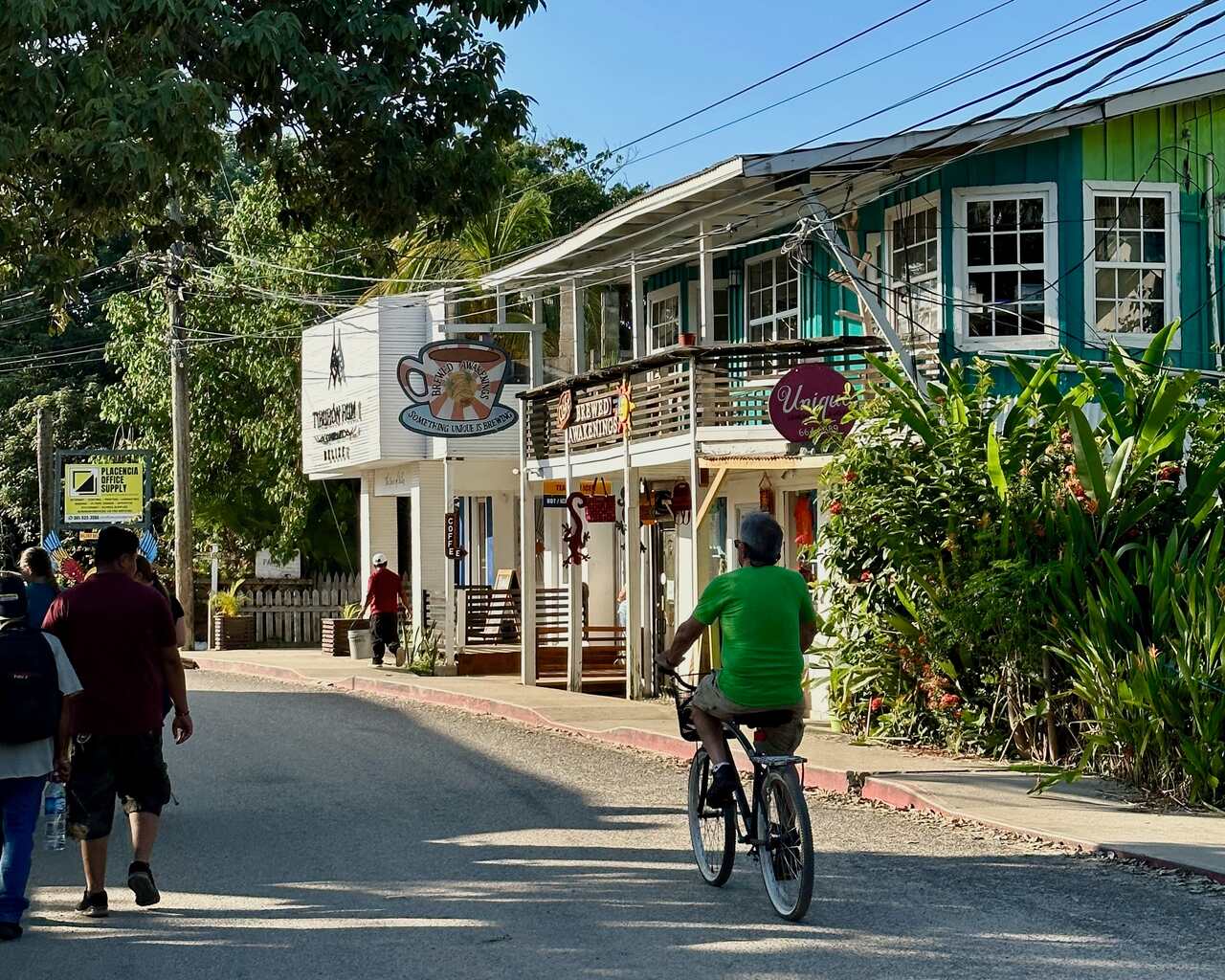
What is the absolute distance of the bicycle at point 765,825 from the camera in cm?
817

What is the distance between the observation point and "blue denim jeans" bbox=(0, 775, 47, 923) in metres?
8.27

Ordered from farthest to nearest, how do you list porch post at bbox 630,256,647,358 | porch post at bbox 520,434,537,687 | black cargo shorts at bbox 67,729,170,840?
porch post at bbox 520,434,537,687
porch post at bbox 630,256,647,358
black cargo shorts at bbox 67,729,170,840

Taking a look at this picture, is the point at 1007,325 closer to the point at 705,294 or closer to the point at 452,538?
the point at 705,294

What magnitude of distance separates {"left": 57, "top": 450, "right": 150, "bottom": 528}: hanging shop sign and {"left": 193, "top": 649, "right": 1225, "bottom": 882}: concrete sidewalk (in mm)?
16548

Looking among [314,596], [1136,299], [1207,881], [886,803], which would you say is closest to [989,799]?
[886,803]

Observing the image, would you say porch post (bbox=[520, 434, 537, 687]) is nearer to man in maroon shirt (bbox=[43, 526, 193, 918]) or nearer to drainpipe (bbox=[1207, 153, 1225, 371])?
drainpipe (bbox=[1207, 153, 1225, 371])

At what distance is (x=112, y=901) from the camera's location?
9297 millimetres

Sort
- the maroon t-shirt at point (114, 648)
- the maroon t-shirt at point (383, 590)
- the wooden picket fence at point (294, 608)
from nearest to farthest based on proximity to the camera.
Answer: the maroon t-shirt at point (114, 648) < the maroon t-shirt at point (383, 590) < the wooden picket fence at point (294, 608)

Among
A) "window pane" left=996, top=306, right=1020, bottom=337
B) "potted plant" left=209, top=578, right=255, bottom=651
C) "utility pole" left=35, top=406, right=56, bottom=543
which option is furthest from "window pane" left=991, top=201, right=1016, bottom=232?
"potted plant" left=209, top=578, right=255, bottom=651

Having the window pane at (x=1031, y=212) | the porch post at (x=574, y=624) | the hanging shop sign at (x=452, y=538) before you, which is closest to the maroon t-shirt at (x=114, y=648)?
the window pane at (x=1031, y=212)

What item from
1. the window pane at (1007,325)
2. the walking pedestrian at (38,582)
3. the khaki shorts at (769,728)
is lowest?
the khaki shorts at (769,728)

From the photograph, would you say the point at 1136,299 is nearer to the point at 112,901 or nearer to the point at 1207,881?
the point at 1207,881

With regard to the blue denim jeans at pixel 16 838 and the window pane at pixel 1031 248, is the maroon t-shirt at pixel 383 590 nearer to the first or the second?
the window pane at pixel 1031 248

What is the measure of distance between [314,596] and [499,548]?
313 inches
